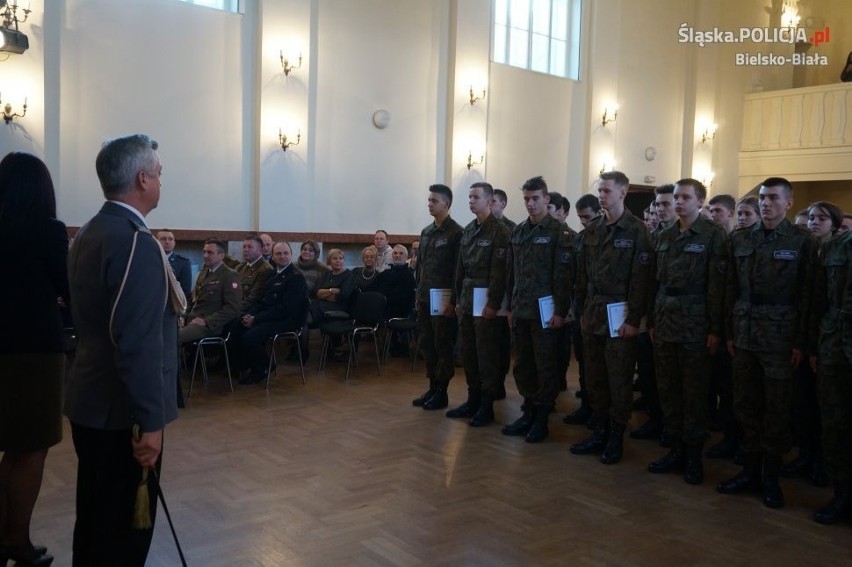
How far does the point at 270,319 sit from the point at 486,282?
2.23m

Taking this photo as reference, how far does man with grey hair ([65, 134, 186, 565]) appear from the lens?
6.55ft

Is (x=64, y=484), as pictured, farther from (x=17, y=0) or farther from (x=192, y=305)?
(x=17, y=0)

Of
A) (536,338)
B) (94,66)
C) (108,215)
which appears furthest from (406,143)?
(108,215)

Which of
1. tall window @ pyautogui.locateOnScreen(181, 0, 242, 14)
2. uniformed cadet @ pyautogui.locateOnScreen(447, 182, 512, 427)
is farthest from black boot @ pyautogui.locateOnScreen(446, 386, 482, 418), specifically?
tall window @ pyautogui.locateOnScreen(181, 0, 242, 14)

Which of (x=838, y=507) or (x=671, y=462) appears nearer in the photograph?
(x=838, y=507)

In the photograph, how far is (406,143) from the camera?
9.97m

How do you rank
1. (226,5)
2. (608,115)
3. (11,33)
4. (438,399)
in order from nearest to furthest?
1. (438,399)
2. (11,33)
3. (226,5)
4. (608,115)

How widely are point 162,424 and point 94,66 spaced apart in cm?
662

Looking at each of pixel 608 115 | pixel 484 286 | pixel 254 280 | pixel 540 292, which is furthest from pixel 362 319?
pixel 608 115

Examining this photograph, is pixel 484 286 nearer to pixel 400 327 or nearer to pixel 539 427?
pixel 539 427

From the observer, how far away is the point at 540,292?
485 cm

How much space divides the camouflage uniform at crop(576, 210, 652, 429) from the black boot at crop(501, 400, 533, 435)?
539 millimetres

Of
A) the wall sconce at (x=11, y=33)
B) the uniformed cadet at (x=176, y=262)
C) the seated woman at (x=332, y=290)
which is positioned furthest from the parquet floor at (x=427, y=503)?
the wall sconce at (x=11, y=33)

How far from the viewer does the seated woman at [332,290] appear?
754cm
